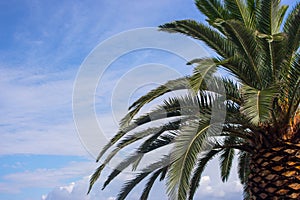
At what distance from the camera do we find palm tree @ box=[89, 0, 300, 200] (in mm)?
9289

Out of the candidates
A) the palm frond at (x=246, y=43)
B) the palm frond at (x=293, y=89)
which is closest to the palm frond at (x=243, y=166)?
the palm frond at (x=293, y=89)

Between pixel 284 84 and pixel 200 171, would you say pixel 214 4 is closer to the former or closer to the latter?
pixel 284 84

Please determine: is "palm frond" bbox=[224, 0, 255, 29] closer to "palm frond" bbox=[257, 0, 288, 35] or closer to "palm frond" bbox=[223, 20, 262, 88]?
"palm frond" bbox=[257, 0, 288, 35]

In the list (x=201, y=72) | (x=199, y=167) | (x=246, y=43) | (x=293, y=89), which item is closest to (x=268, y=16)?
(x=246, y=43)

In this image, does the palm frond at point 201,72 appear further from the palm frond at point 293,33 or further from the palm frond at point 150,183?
the palm frond at point 150,183

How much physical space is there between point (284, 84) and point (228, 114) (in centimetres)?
135

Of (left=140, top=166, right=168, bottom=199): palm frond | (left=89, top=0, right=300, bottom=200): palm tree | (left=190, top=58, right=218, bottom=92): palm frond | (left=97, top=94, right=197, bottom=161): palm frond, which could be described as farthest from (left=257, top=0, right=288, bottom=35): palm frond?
(left=140, top=166, right=168, bottom=199): palm frond

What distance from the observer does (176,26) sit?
10086 mm

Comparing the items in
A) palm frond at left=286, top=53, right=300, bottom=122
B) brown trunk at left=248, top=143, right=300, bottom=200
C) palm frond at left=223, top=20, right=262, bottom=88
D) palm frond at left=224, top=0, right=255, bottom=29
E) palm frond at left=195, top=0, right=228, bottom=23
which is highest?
palm frond at left=195, top=0, right=228, bottom=23

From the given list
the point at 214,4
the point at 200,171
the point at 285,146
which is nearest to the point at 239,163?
the point at 200,171

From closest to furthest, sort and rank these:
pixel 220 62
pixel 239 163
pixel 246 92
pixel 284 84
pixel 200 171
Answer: pixel 246 92, pixel 220 62, pixel 284 84, pixel 200 171, pixel 239 163

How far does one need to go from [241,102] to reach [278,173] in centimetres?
186

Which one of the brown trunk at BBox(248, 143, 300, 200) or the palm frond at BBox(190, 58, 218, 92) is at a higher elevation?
the palm frond at BBox(190, 58, 218, 92)

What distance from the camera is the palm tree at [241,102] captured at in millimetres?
9289
